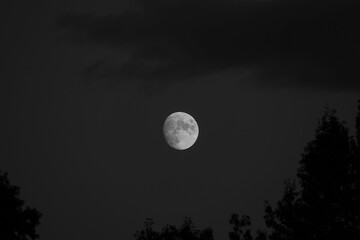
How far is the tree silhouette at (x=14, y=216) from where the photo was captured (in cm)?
5972

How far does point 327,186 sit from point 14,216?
63.6 ft

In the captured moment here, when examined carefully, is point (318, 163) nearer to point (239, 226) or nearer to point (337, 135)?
point (337, 135)

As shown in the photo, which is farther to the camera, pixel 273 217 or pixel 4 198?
pixel 273 217

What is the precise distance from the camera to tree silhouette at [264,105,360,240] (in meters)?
60.7

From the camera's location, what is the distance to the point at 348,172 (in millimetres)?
62375

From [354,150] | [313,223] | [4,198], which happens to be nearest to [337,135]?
[354,150]

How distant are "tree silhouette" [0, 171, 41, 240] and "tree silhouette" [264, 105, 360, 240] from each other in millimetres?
16572

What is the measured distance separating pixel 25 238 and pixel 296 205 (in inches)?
696

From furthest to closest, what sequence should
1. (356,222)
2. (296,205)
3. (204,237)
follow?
1. (204,237)
2. (296,205)
3. (356,222)

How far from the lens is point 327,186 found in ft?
204

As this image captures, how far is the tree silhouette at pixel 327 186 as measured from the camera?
60.7 meters

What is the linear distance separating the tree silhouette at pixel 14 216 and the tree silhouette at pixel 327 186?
16.6m

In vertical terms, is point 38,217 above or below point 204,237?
below

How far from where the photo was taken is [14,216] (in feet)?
197
